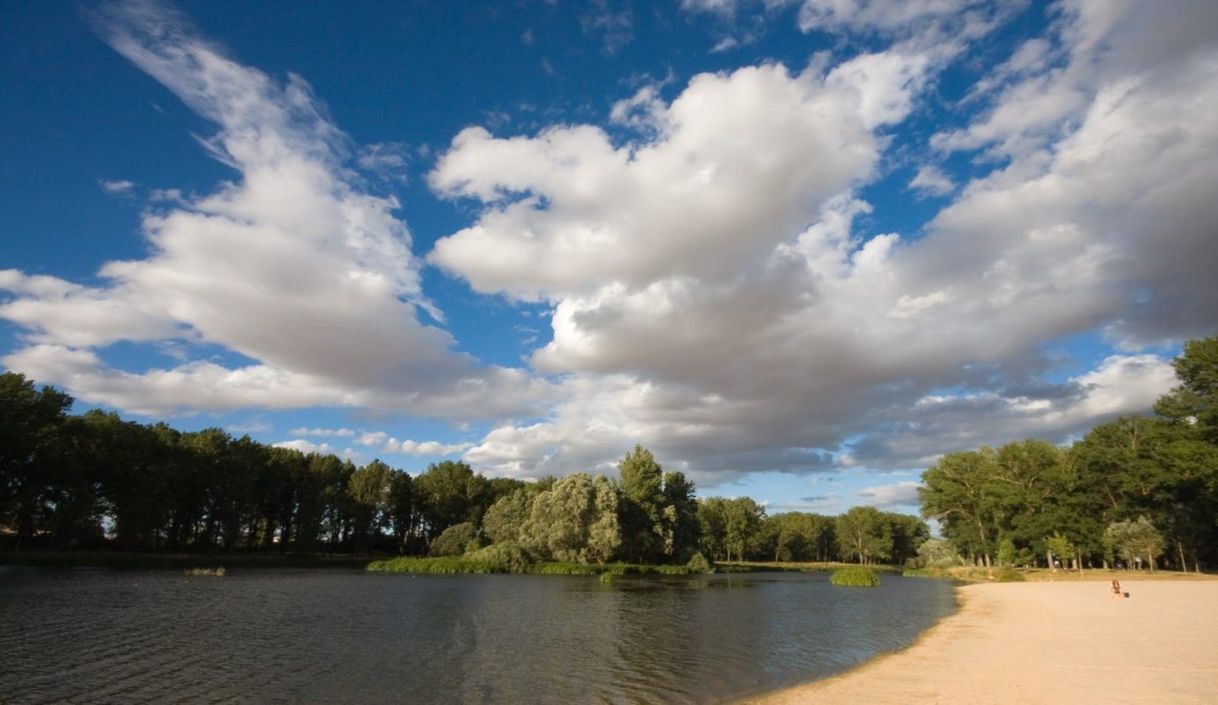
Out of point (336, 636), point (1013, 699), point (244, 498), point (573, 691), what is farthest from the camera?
point (244, 498)

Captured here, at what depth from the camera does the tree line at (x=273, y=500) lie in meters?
74.7

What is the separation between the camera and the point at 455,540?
104438 mm

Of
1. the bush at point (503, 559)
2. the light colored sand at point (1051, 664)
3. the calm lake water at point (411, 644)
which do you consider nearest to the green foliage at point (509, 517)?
the bush at point (503, 559)

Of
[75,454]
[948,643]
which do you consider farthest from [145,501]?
[948,643]

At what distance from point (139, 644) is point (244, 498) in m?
85.0

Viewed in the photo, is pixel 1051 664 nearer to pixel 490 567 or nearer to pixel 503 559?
pixel 503 559

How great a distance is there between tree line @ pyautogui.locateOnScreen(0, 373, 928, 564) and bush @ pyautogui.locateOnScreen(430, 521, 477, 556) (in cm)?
23

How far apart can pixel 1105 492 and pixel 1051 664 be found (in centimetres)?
8562

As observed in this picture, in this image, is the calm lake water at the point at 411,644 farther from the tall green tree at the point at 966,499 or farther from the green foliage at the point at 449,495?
the green foliage at the point at 449,495

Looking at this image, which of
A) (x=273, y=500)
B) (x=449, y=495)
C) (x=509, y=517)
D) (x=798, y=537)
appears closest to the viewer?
(x=509, y=517)

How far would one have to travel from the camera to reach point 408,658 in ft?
83.1

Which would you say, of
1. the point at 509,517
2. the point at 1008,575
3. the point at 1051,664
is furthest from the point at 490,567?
the point at 1051,664

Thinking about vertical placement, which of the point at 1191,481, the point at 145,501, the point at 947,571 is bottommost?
the point at 947,571

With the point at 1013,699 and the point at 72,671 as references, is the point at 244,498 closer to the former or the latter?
the point at 72,671
